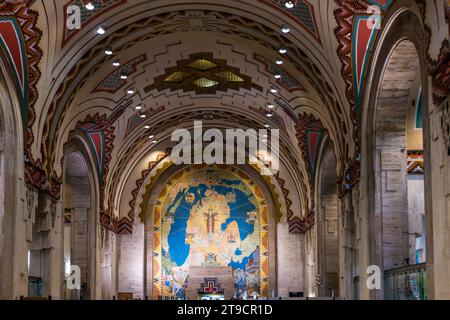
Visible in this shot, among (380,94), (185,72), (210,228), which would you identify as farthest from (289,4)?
(210,228)

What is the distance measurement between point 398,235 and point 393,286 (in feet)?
3.51

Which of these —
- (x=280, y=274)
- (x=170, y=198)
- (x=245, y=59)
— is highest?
(x=245, y=59)

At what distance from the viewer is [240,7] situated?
14.6m

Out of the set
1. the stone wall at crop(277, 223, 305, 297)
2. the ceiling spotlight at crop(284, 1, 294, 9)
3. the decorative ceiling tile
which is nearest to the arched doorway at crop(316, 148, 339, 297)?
the decorative ceiling tile

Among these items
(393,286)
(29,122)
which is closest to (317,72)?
(393,286)

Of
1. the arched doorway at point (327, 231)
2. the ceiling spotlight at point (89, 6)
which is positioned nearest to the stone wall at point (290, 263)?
the arched doorway at point (327, 231)

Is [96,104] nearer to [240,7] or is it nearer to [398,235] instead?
[240,7]

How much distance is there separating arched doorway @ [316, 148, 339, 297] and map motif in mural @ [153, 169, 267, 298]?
251 inches

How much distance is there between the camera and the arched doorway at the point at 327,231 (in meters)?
20.0

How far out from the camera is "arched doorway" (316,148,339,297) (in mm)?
20031

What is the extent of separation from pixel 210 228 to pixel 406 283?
1587cm

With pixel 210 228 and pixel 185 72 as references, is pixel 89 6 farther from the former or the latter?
pixel 210 228

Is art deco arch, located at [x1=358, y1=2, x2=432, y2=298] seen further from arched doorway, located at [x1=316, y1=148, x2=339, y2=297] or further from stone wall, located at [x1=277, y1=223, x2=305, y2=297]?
stone wall, located at [x1=277, y1=223, x2=305, y2=297]
